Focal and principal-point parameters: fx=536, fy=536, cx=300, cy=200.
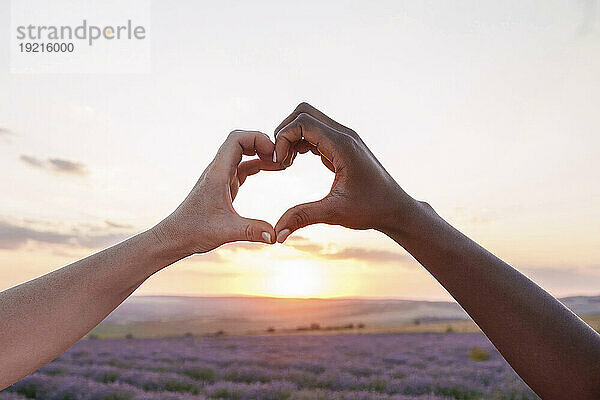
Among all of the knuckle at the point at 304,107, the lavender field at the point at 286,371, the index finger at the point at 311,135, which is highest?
the knuckle at the point at 304,107

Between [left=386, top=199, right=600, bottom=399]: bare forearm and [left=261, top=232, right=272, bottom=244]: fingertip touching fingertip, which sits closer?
[left=386, top=199, right=600, bottom=399]: bare forearm

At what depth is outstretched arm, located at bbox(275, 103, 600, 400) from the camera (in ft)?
1.50

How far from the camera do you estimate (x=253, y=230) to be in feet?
1.91

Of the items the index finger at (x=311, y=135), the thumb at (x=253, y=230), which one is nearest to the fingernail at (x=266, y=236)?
the thumb at (x=253, y=230)

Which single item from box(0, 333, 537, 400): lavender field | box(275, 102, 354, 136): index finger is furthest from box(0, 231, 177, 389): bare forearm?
box(0, 333, 537, 400): lavender field

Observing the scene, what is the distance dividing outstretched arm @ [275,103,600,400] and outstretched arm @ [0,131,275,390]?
55 mm

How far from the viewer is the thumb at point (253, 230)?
1.89 feet

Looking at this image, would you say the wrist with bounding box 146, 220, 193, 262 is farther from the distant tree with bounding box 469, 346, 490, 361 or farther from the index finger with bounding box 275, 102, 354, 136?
the distant tree with bounding box 469, 346, 490, 361

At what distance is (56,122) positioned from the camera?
5.95 ft

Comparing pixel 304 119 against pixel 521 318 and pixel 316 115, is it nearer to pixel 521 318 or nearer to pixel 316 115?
pixel 316 115

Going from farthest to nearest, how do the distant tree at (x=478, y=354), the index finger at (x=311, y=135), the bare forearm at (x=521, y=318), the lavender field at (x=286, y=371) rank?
the distant tree at (x=478, y=354)
the lavender field at (x=286, y=371)
the index finger at (x=311, y=135)
the bare forearm at (x=521, y=318)

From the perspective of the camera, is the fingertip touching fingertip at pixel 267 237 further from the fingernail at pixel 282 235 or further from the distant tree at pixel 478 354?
the distant tree at pixel 478 354

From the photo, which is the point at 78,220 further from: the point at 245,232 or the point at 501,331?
the point at 501,331

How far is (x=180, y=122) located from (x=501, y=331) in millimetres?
1415
